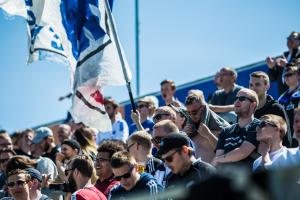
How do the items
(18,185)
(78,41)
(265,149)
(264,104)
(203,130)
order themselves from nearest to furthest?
(265,149) < (203,130) < (18,185) < (264,104) < (78,41)

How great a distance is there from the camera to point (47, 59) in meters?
9.15

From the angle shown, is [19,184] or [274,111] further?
[274,111]

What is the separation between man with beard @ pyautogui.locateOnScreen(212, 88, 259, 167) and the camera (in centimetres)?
688

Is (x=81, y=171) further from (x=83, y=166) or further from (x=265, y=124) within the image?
(x=265, y=124)

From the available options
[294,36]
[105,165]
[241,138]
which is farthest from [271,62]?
[105,165]

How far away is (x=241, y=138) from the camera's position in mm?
7035

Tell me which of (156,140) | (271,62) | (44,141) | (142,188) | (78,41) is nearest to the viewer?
(142,188)

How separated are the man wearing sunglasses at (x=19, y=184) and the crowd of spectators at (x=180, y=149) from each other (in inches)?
0.5

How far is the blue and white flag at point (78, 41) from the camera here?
8.45 metres

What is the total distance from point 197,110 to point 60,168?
2743mm

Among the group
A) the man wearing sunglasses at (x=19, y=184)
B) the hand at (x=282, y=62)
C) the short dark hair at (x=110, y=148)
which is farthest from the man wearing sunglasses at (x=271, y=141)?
the hand at (x=282, y=62)

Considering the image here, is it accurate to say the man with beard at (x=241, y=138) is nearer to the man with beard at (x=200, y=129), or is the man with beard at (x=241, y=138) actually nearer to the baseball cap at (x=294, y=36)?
the man with beard at (x=200, y=129)

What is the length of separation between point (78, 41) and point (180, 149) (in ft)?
12.0

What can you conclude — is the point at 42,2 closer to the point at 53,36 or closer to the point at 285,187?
the point at 53,36
